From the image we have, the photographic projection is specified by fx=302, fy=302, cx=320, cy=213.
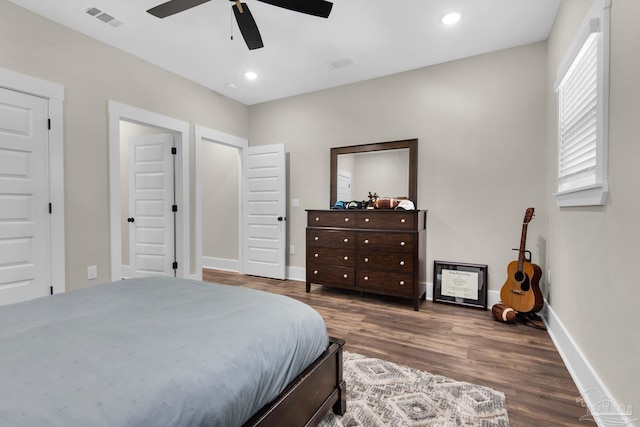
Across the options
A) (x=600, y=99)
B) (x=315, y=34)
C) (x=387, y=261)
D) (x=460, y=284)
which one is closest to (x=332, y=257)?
(x=387, y=261)

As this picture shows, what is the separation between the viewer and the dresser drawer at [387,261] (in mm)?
3229

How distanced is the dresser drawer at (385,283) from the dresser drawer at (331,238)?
363 mm

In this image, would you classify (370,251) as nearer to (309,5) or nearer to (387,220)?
(387,220)

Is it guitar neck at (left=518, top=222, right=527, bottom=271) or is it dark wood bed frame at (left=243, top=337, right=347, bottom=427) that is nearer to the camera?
dark wood bed frame at (left=243, top=337, right=347, bottom=427)

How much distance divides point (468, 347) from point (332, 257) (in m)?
1.76

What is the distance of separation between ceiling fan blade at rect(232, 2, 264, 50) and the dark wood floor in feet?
8.24

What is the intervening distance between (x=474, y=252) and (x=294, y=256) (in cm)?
246

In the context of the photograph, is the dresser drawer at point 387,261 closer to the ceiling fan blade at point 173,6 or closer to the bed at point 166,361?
the bed at point 166,361

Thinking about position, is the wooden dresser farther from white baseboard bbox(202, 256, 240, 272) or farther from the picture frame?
white baseboard bbox(202, 256, 240, 272)

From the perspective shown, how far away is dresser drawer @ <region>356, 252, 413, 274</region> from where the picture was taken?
3.23 m

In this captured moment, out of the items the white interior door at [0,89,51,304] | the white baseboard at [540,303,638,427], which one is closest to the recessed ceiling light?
the white baseboard at [540,303,638,427]

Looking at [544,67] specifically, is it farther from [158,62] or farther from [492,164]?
[158,62]

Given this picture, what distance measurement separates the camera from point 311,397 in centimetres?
131

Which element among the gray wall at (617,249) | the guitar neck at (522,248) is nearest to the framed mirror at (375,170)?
the guitar neck at (522,248)
